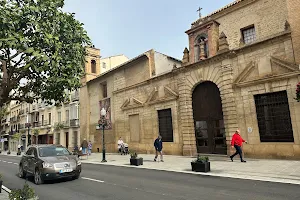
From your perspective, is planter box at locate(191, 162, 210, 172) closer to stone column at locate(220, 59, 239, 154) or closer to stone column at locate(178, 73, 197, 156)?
stone column at locate(220, 59, 239, 154)

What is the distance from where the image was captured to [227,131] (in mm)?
13742

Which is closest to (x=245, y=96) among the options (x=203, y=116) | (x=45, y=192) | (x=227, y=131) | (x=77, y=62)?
(x=227, y=131)

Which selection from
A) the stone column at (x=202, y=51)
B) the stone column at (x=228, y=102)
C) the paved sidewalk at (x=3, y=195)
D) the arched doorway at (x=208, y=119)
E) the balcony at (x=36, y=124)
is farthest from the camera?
the balcony at (x=36, y=124)

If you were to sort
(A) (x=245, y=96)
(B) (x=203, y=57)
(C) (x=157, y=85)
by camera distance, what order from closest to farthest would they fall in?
(A) (x=245, y=96), (B) (x=203, y=57), (C) (x=157, y=85)

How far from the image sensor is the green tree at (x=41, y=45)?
20.1ft

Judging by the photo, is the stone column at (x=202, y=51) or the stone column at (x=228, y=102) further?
the stone column at (x=202, y=51)

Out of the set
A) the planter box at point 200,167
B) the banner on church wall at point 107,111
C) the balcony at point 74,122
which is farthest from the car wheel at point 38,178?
the balcony at point 74,122

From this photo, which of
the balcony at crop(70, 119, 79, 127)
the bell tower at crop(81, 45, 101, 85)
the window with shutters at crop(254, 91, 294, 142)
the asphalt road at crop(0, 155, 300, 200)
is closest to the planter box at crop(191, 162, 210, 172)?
the asphalt road at crop(0, 155, 300, 200)

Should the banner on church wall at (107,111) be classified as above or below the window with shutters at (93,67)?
below

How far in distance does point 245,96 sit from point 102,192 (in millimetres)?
9979

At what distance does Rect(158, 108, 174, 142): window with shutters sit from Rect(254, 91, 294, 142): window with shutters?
22.1 ft

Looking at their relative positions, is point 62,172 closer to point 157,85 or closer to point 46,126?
point 157,85

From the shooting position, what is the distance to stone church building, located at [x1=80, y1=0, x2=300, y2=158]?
461 inches

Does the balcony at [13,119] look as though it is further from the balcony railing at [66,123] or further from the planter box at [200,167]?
the planter box at [200,167]
